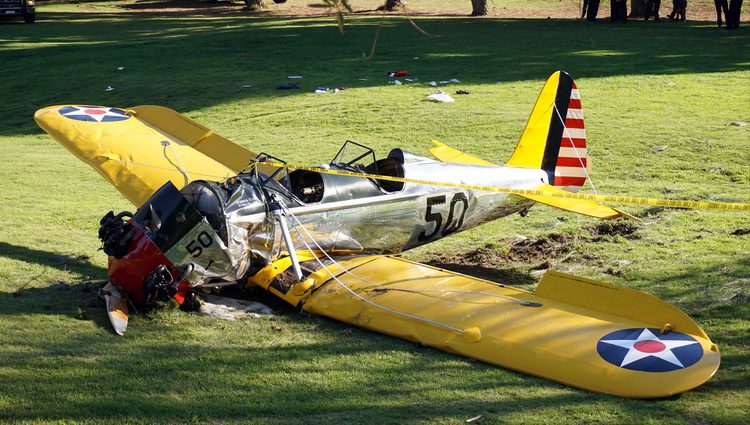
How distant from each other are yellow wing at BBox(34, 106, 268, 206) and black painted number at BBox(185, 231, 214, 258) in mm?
2326

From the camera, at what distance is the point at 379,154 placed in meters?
15.6

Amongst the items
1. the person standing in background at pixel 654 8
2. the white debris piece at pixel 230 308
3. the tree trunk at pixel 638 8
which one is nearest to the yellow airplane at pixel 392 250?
the white debris piece at pixel 230 308

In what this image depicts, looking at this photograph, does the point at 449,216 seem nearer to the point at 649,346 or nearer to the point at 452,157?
the point at 452,157

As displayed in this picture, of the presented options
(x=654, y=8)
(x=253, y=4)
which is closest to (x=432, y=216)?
(x=654, y=8)

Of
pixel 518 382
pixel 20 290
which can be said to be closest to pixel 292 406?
pixel 518 382

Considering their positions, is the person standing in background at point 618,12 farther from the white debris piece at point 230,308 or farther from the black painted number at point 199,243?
the black painted number at point 199,243

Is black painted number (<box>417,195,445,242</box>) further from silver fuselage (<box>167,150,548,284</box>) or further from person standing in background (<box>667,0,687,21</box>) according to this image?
person standing in background (<box>667,0,687,21</box>)

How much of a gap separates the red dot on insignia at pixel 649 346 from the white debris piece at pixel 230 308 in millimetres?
3472

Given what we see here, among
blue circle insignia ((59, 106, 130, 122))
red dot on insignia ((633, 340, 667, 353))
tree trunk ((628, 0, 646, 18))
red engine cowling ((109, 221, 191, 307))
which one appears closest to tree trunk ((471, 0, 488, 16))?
tree trunk ((628, 0, 646, 18))

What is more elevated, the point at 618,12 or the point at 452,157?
the point at 618,12

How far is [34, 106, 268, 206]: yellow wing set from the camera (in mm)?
10852

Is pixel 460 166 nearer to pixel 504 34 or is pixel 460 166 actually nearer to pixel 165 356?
pixel 165 356

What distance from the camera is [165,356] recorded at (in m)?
7.14

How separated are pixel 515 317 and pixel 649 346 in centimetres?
114
